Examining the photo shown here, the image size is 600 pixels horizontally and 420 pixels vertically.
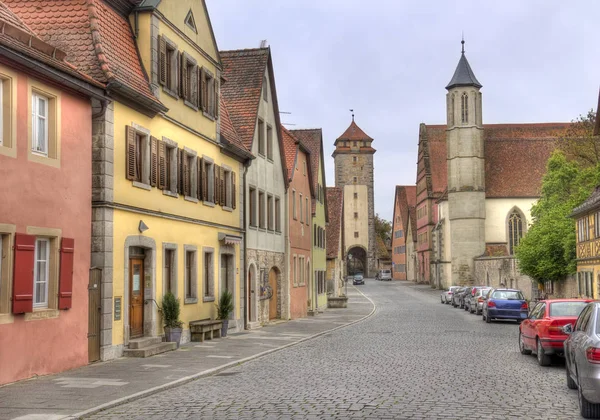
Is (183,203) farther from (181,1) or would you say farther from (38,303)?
(38,303)

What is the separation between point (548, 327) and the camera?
17047 millimetres

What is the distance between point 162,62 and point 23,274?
8.53 meters

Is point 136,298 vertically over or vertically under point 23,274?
under

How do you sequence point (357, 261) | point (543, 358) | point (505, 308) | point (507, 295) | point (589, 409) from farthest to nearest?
point (357, 261) → point (507, 295) → point (505, 308) → point (543, 358) → point (589, 409)

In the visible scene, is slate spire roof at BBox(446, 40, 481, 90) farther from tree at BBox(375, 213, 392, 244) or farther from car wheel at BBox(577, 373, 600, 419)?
car wheel at BBox(577, 373, 600, 419)

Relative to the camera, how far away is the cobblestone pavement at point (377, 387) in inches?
434

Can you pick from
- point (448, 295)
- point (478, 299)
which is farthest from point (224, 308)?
point (448, 295)

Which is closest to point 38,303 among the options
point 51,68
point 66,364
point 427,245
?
point 66,364

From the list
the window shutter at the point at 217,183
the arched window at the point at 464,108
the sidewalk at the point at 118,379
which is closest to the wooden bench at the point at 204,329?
the sidewalk at the point at 118,379

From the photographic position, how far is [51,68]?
1534 cm

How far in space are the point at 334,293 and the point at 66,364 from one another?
43.7 meters

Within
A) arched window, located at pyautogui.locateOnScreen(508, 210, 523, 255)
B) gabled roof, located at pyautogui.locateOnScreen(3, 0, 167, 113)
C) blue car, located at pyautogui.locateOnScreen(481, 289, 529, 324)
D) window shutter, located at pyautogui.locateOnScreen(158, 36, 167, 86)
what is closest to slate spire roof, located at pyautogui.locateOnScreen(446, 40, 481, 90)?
arched window, located at pyautogui.locateOnScreen(508, 210, 523, 255)

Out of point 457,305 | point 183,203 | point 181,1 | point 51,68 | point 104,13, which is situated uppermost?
point 181,1

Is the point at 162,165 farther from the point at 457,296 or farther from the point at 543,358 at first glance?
the point at 457,296
